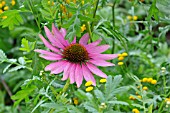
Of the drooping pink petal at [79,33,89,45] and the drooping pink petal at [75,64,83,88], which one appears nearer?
the drooping pink petal at [75,64,83,88]

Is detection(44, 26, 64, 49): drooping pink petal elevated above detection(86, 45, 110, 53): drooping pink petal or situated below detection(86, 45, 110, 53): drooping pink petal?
above

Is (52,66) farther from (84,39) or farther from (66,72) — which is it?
(84,39)

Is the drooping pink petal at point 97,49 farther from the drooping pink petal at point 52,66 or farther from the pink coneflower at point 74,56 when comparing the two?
the drooping pink petal at point 52,66

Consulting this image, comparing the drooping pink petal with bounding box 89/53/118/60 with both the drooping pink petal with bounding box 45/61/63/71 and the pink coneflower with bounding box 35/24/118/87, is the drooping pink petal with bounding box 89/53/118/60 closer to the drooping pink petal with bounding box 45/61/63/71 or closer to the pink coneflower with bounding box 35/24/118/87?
the pink coneflower with bounding box 35/24/118/87

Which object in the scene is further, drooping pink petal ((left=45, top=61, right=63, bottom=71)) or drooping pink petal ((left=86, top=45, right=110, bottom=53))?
drooping pink petal ((left=86, top=45, right=110, bottom=53))

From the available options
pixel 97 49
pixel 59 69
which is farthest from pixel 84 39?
pixel 59 69

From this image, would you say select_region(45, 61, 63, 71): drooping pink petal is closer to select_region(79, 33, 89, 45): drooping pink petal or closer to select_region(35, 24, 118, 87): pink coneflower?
select_region(35, 24, 118, 87): pink coneflower

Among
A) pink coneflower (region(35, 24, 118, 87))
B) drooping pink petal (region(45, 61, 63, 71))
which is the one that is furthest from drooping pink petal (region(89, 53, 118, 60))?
drooping pink petal (region(45, 61, 63, 71))

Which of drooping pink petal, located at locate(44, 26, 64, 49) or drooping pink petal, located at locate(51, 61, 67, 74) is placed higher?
drooping pink petal, located at locate(44, 26, 64, 49)

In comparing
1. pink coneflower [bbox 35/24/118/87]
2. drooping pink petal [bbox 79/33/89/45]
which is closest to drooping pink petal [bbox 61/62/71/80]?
pink coneflower [bbox 35/24/118/87]

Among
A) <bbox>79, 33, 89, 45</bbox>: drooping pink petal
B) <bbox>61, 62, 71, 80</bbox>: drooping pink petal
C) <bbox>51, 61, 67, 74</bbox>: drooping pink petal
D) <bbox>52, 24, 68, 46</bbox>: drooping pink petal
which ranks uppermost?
<bbox>52, 24, 68, 46</bbox>: drooping pink petal

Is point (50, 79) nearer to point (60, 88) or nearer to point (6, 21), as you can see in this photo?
point (60, 88)
